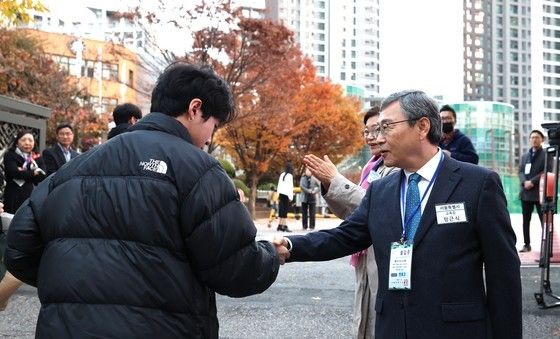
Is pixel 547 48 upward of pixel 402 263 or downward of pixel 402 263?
upward

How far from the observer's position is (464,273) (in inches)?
102

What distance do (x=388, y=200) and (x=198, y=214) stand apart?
110 cm

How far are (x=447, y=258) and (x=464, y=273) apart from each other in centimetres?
9

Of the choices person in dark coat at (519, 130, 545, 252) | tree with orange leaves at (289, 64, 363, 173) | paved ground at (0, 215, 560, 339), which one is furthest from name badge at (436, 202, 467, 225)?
tree with orange leaves at (289, 64, 363, 173)

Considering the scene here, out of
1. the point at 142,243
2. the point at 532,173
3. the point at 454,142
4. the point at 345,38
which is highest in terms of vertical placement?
the point at 345,38

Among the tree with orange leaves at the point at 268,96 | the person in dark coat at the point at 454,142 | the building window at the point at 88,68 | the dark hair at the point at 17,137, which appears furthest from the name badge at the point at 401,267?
the building window at the point at 88,68

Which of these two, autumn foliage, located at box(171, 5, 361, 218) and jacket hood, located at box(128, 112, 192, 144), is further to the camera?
autumn foliage, located at box(171, 5, 361, 218)

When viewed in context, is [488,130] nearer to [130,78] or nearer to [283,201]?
[130,78]

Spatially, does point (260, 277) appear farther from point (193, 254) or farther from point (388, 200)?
point (388, 200)

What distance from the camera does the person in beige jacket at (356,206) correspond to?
3416 mm

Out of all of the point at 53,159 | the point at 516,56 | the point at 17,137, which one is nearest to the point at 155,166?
the point at 53,159

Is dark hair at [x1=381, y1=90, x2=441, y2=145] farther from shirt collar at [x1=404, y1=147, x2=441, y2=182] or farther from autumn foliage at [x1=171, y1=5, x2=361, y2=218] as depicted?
autumn foliage at [x1=171, y1=5, x2=361, y2=218]

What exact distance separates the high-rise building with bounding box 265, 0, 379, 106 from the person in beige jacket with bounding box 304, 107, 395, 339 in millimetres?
132379

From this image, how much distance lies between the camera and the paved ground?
5.57 m
